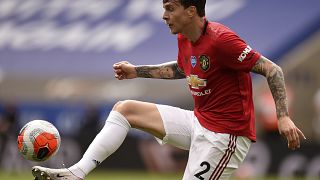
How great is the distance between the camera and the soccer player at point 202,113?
709 centimetres

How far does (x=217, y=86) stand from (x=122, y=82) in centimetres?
1668

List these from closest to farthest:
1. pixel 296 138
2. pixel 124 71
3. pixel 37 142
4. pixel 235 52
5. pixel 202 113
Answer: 1. pixel 296 138
2. pixel 235 52
3. pixel 37 142
4. pixel 202 113
5. pixel 124 71

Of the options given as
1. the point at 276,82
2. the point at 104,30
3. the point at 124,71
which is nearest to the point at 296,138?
the point at 276,82

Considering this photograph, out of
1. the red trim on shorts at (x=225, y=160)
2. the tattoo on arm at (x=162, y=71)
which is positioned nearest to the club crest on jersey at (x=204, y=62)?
the red trim on shorts at (x=225, y=160)

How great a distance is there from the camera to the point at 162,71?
7984 millimetres

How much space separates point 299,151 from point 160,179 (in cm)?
303

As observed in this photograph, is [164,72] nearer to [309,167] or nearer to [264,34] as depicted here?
[309,167]

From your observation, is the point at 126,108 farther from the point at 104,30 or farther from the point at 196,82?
the point at 104,30

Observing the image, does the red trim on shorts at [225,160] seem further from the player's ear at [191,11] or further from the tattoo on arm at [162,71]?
the player's ear at [191,11]

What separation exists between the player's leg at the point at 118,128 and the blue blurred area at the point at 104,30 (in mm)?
16863

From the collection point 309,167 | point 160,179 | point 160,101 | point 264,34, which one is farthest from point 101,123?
point 264,34

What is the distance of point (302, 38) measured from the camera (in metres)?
23.1

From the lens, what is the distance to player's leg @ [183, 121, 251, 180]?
7195 millimetres

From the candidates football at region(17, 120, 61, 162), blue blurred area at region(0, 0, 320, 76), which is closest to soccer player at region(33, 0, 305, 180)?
football at region(17, 120, 61, 162)
